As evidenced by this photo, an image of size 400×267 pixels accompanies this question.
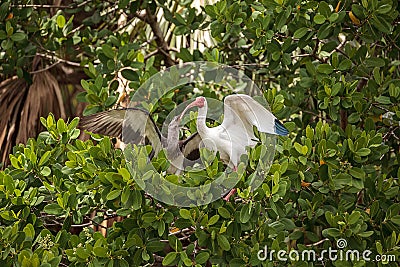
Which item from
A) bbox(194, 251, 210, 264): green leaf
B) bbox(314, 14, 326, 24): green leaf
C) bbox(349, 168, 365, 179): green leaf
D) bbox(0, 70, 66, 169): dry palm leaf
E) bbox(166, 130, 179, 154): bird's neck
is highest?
bbox(314, 14, 326, 24): green leaf

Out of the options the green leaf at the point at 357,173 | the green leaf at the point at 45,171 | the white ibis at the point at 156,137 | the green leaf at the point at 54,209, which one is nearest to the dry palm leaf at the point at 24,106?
the green leaf at the point at 45,171

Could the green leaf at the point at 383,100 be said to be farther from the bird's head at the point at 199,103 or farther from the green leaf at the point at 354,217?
the bird's head at the point at 199,103

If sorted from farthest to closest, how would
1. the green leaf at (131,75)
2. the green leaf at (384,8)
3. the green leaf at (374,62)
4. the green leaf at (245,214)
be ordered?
the green leaf at (131,75) → the green leaf at (374,62) → the green leaf at (384,8) → the green leaf at (245,214)

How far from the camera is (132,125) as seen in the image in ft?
5.12

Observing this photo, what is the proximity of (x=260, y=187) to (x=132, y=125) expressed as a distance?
34 cm

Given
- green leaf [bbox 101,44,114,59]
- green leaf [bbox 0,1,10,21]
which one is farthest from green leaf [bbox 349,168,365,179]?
green leaf [bbox 0,1,10,21]

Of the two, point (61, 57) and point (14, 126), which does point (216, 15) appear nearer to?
point (61, 57)

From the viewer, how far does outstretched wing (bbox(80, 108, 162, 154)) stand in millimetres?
1537

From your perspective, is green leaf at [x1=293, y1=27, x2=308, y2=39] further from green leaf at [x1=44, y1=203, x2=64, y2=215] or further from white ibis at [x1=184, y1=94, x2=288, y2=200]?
green leaf at [x1=44, y1=203, x2=64, y2=215]

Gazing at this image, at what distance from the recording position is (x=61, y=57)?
2.80 m

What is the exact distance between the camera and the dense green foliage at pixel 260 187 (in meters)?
1.60

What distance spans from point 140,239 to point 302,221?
53 centimetres

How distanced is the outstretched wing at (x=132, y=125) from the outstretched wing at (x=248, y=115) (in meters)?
0.17

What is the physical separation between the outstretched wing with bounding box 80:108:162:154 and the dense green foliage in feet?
0.17
